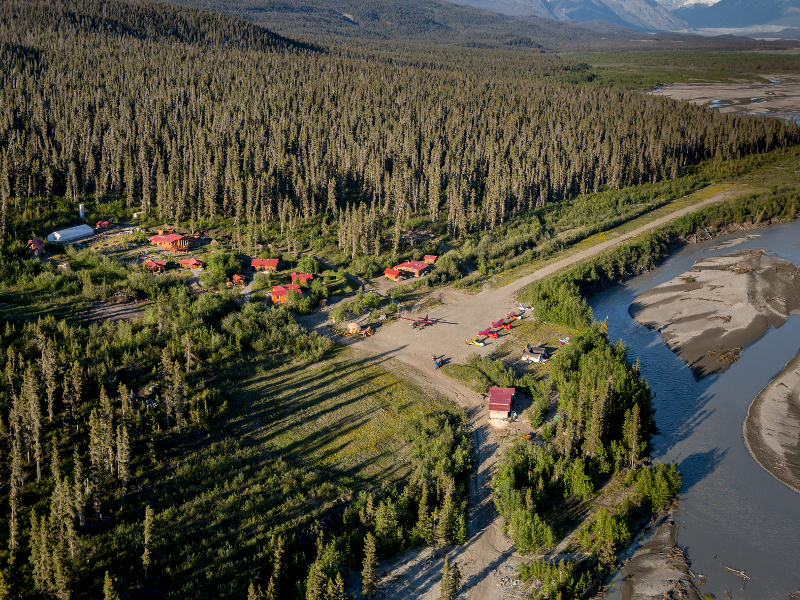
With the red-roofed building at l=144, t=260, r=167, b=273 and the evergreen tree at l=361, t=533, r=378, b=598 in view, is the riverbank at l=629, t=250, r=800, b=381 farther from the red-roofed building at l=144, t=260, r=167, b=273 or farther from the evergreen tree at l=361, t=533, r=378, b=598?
the red-roofed building at l=144, t=260, r=167, b=273

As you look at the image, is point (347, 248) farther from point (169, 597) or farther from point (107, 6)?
point (107, 6)

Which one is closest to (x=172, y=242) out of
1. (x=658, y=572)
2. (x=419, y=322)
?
(x=419, y=322)

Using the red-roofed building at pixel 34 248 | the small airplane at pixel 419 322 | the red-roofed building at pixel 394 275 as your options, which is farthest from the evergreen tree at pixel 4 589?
the red-roofed building at pixel 34 248

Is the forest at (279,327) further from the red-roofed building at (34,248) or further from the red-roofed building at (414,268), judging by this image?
the red-roofed building at (414,268)

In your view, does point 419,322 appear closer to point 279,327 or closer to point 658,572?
point 279,327

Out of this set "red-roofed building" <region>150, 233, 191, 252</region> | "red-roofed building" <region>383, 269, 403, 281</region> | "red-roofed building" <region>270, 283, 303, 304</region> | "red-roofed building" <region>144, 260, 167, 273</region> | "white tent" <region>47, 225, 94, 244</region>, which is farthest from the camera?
"red-roofed building" <region>150, 233, 191, 252</region>

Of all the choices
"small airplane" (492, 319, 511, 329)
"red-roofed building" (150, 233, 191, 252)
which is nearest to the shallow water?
"small airplane" (492, 319, 511, 329)

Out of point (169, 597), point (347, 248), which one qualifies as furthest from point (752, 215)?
point (169, 597)
